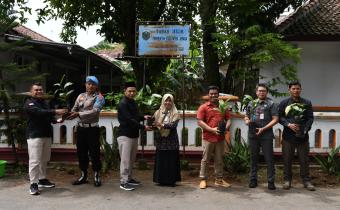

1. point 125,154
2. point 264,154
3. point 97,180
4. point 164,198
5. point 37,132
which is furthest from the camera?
point 97,180

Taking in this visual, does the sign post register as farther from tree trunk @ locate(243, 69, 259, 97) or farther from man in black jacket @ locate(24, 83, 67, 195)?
tree trunk @ locate(243, 69, 259, 97)

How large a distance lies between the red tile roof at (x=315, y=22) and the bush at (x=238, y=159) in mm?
5930

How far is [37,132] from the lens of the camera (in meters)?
7.06

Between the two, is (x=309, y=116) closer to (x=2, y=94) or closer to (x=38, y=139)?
(x=38, y=139)

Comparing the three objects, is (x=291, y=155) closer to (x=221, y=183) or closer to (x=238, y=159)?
(x=238, y=159)

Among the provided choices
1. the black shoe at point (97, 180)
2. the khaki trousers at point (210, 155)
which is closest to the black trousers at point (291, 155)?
the khaki trousers at point (210, 155)

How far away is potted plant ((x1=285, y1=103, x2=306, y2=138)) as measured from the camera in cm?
721

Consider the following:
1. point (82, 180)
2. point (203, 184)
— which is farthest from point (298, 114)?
point (82, 180)

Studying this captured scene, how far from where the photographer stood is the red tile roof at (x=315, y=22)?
13.1 meters

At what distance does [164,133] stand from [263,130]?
5.34 feet

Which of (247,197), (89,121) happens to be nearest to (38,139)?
(89,121)

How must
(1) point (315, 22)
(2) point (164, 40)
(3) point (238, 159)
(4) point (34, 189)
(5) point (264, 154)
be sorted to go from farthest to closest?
1. (1) point (315, 22)
2. (2) point (164, 40)
3. (3) point (238, 159)
4. (5) point (264, 154)
5. (4) point (34, 189)

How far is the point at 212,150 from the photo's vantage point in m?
7.39

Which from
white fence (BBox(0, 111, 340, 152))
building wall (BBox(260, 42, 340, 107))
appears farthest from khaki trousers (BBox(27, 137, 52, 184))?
building wall (BBox(260, 42, 340, 107))
